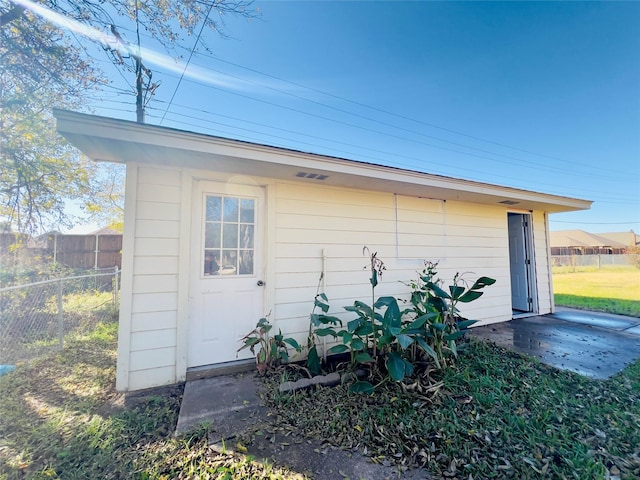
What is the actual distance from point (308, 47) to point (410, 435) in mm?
6323

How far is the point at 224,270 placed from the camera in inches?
120

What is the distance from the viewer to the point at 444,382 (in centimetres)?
255

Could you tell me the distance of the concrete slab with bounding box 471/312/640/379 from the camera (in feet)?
10.1

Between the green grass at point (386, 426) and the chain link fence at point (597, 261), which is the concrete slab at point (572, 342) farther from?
the chain link fence at point (597, 261)

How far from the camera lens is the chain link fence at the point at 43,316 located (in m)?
3.49

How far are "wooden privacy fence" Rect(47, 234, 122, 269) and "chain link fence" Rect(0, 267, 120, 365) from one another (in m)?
3.66

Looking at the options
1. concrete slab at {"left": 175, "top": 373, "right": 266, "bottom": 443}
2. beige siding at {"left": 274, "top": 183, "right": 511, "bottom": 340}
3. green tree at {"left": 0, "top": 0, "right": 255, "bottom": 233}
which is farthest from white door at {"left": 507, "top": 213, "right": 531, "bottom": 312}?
green tree at {"left": 0, "top": 0, "right": 255, "bottom": 233}

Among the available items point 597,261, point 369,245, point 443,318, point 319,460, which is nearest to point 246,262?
point 369,245

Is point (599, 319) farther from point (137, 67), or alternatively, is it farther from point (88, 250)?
point (88, 250)

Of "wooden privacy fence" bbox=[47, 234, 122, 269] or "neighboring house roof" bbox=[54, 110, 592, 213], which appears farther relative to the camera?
"wooden privacy fence" bbox=[47, 234, 122, 269]

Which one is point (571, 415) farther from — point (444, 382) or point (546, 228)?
point (546, 228)

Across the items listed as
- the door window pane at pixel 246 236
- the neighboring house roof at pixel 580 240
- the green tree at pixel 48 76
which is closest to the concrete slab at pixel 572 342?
the door window pane at pixel 246 236

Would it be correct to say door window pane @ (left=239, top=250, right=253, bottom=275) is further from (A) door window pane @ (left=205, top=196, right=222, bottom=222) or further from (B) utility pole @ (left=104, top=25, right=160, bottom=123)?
(B) utility pole @ (left=104, top=25, right=160, bottom=123)

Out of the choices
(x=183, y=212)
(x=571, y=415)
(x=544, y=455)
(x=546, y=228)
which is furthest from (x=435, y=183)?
(x=546, y=228)
